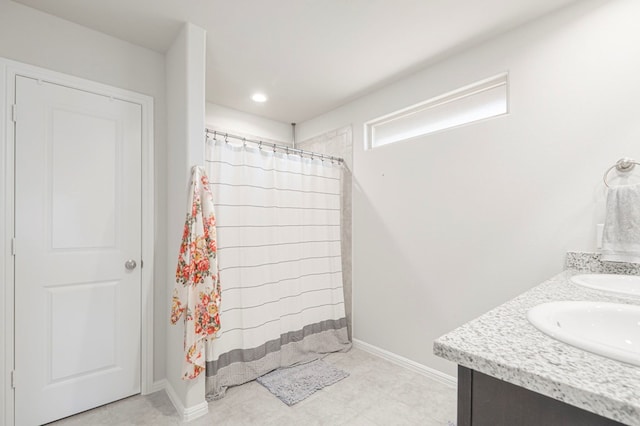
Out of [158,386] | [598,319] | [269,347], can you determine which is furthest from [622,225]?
[158,386]

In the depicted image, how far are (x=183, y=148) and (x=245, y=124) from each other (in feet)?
4.95

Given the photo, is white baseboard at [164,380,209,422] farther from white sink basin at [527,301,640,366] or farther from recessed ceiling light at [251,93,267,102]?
recessed ceiling light at [251,93,267,102]

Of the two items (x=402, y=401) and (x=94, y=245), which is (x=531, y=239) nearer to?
(x=402, y=401)

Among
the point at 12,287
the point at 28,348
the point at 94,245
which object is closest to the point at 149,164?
the point at 94,245

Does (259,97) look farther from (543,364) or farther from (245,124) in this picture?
(543,364)

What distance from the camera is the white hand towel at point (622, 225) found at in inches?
55.4

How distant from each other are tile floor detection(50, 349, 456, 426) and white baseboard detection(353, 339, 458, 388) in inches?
1.8

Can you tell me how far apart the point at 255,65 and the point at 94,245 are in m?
1.74

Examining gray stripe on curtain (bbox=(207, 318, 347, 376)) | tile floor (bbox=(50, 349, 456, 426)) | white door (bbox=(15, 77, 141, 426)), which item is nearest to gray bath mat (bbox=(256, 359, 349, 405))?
tile floor (bbox=(50, 349, 456, 426))

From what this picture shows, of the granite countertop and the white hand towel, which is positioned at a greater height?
the white hand towel

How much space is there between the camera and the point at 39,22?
1.83 metres

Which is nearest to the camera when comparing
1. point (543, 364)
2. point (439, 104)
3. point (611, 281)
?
point (543, 364)

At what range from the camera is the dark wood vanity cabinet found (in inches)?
20.4

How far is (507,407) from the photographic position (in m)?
0.59
